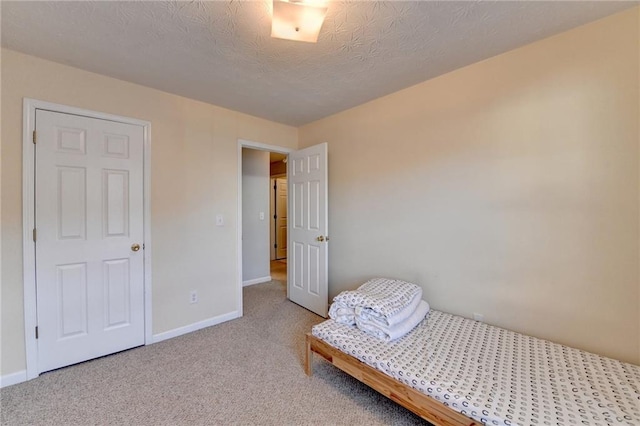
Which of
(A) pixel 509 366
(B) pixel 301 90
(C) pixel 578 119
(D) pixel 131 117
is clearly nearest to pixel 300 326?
(A) pixel 509 366

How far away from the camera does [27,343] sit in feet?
6.33

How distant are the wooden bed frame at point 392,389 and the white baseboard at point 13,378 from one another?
205cm

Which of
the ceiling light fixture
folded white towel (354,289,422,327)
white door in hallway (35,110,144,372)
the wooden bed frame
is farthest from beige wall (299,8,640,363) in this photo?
white door in hallway (35,110,144,372)

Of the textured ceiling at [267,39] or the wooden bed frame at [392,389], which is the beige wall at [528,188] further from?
the wooden bed frame at [392,389]

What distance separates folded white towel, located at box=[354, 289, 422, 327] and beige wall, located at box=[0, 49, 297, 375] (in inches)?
68.4

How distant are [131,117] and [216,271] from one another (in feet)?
5.55

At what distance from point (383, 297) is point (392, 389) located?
23.4 inches

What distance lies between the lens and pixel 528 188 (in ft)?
5.94

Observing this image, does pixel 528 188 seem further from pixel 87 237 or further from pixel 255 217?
pixel 255 217

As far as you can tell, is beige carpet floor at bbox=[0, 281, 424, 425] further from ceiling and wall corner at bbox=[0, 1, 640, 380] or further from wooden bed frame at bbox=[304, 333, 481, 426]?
ceiling and wall corner at bbox=[0, 1, 640, 380]

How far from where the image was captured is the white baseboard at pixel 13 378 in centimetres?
184

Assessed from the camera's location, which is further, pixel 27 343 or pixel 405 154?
pixel 405 154

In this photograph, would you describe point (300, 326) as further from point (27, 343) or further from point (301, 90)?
point (301, 90)

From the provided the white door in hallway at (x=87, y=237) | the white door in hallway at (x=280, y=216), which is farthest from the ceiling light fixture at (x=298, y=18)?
the white door in hallway at (x=280, y=216)
